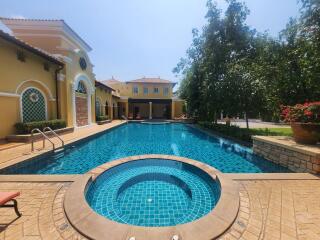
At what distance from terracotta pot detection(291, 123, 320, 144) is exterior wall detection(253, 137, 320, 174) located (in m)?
0.47

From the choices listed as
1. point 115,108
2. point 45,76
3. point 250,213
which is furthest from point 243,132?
point 115,108

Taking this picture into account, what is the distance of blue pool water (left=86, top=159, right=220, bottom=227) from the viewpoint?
3721mm

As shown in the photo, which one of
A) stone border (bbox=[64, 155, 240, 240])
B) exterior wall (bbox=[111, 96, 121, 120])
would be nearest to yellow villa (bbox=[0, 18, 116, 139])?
stone border (bbox=[64, 155, 240, 240])

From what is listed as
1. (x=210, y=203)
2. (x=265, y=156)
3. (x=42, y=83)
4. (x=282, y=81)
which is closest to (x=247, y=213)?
(x=210, y=203)

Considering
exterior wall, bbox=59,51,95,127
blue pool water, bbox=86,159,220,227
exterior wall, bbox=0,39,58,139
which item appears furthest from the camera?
exterior wall, bbox=59,51,95,127

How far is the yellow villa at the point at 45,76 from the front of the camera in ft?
31.3

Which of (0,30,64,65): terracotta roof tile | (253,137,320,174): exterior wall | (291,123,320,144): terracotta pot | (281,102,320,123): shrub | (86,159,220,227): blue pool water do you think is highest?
(0,30,64,65): terracotta roof tile

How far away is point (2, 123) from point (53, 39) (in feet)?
30.7

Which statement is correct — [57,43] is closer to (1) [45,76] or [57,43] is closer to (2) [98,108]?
(1) [45,76]

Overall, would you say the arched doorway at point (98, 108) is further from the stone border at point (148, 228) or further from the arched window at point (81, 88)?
the stone border at point (148, 228)

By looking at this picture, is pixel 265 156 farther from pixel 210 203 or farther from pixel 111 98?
pixel 111 98

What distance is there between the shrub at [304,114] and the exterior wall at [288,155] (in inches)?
38.0

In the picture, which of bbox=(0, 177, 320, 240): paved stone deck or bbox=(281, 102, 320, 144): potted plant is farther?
bbox=(281, 102, 320, 144): potted plant

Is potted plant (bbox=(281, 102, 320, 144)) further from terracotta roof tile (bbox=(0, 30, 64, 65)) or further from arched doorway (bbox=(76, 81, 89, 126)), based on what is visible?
arched doorway (bbox=(76, 81, 89, 126))
